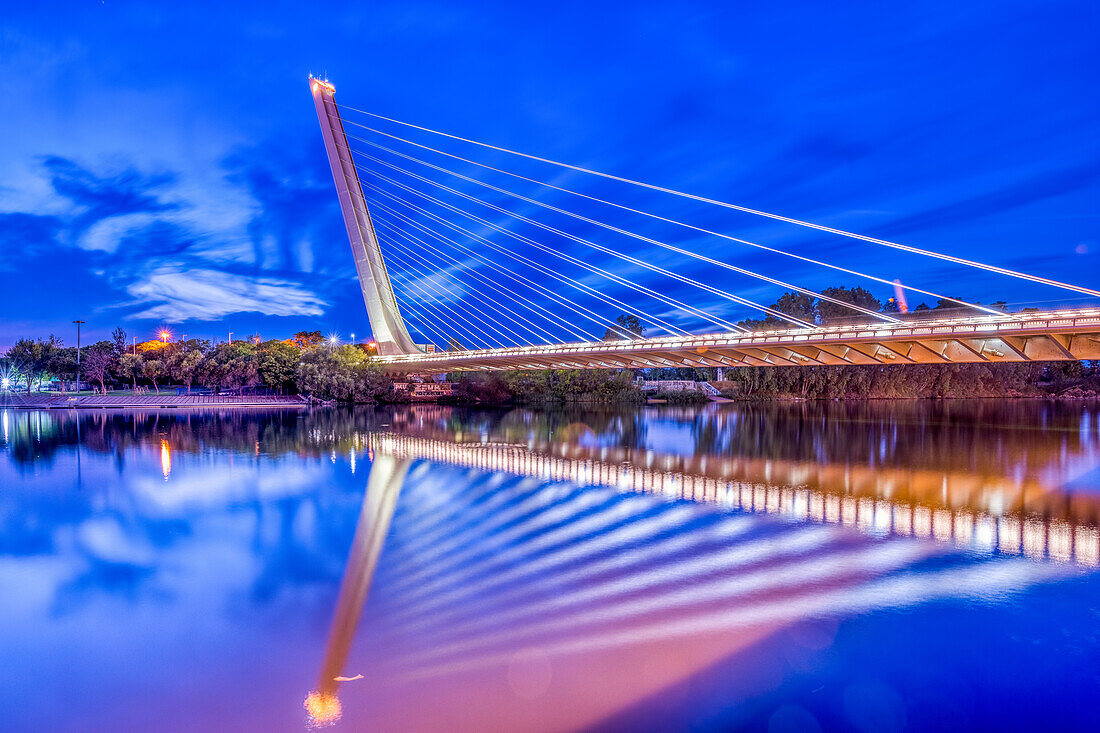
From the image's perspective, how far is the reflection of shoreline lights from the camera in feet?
12.6

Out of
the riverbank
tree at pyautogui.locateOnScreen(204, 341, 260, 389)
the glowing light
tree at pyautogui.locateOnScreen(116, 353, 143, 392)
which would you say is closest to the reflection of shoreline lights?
the glowing light

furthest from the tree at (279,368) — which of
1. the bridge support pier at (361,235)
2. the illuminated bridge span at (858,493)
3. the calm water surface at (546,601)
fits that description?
the calm water surface at (546,601)

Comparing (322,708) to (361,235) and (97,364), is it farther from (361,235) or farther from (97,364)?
(97,364)

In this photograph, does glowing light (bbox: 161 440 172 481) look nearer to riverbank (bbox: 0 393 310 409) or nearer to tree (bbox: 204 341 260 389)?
riverbank (bbox: 0 393 310 409)

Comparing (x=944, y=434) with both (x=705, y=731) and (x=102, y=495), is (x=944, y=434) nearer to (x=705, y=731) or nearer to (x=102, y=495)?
(x=705, y=731)

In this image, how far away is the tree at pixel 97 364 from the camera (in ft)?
164

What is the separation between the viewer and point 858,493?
38.6 feet

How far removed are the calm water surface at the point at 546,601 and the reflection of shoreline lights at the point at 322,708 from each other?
0.06ft

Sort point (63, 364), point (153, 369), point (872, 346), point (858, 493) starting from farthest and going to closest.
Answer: point (63, 364), point (153, 369), point (872, 346), point (858, 493)

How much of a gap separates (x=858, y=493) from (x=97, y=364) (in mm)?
59424

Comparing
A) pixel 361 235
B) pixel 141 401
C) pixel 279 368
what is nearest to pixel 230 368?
pixel 279 368

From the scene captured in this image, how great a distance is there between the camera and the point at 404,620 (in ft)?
17.8

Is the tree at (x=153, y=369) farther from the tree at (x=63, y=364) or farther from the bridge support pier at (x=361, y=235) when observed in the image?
the bridge support pier at (x=361, y=235)

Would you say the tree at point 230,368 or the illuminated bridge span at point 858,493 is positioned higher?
the tree at point 230,368
